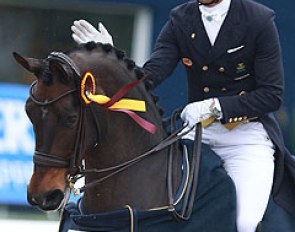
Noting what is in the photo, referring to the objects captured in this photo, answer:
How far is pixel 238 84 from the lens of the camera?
495 centimetres

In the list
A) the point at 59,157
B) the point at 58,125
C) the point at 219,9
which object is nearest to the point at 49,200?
the point at 59,157

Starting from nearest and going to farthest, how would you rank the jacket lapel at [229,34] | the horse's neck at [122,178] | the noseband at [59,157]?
the noseband at [59,157] < the horse's neck at [122,178] < the jacket lapel at [229,34]

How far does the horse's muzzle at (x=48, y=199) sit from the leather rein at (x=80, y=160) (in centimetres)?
10

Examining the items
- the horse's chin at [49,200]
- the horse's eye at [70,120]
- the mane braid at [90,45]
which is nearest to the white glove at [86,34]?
the mane braid at [90,45]

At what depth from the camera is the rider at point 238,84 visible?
4773mm

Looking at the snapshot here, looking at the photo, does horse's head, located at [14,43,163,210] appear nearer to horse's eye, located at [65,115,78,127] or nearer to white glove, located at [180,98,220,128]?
horse's eye, located at [65,115,78,127]

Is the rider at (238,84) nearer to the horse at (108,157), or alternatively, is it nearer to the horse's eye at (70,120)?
the horse at (108,157)

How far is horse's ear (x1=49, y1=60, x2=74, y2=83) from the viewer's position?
434 cm

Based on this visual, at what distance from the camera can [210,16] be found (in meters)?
4.93

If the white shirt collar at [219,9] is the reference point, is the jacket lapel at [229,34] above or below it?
below

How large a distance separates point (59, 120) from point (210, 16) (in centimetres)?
108

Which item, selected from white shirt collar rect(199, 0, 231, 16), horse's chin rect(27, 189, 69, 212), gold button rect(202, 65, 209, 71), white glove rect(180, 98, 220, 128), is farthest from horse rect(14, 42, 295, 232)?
white shirt collar rect(199, 0, 231, 16)

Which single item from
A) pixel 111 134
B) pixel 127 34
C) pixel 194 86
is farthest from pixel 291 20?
pixel 111 134

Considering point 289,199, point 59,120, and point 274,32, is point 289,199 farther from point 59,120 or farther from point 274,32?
point 59,120
